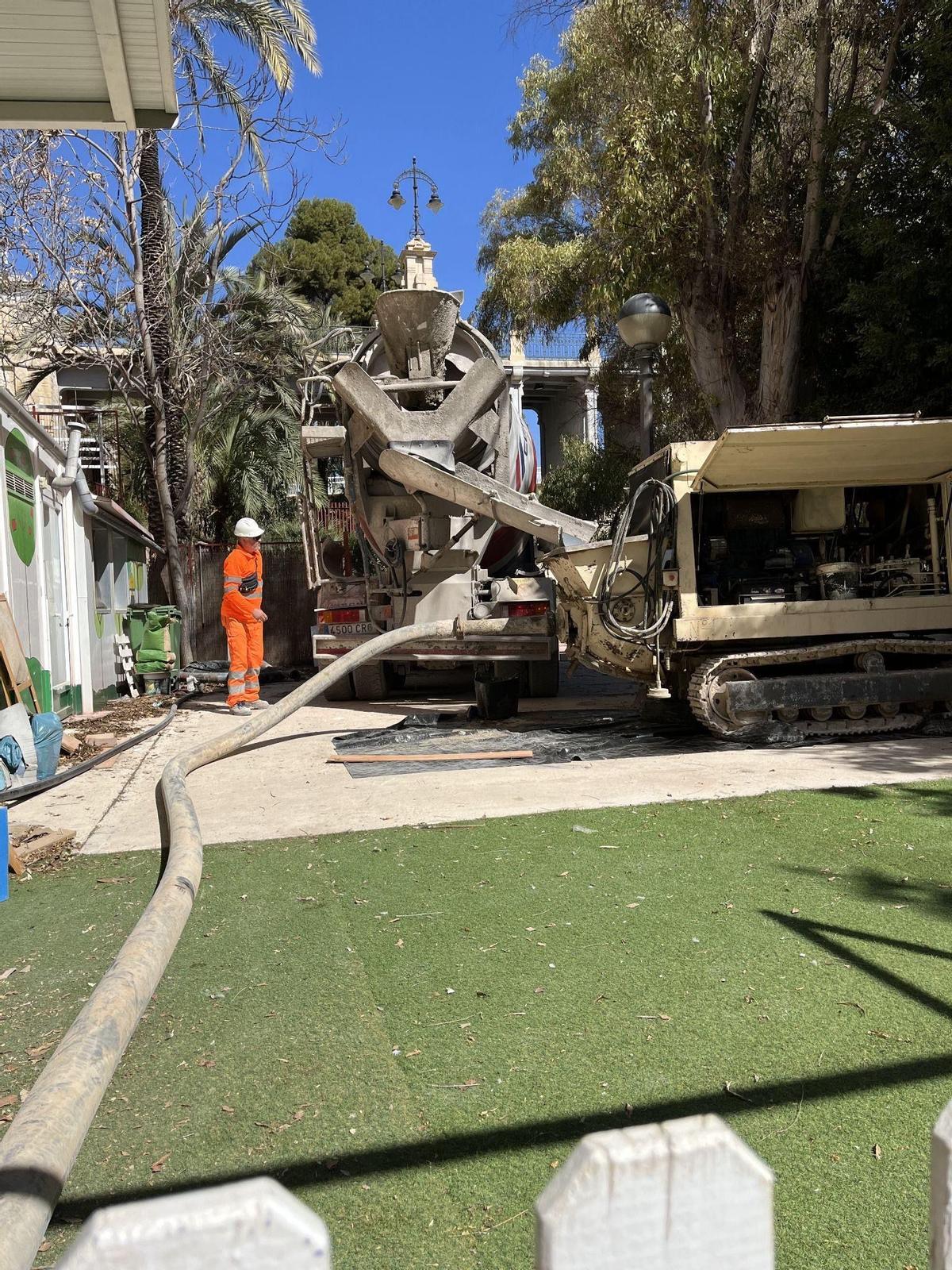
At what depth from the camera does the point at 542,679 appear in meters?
10.9

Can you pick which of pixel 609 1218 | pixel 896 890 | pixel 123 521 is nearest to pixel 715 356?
pixel 123 521

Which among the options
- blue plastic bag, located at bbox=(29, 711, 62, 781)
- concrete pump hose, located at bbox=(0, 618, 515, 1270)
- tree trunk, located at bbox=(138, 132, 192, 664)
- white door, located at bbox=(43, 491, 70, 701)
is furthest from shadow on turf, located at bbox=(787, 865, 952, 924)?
tree trunk, located at bbox=(138, 132, 192, 664)

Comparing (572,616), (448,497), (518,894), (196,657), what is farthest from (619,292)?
(518,894)

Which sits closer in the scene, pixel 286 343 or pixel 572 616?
pixel 572 616

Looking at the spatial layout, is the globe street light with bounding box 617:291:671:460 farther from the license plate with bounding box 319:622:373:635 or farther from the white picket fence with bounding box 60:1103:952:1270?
the white picket fence with bounding box 60:1103:952:1270

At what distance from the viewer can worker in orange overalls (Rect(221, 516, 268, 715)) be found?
1035 cm

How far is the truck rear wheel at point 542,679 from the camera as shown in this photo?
10820mm

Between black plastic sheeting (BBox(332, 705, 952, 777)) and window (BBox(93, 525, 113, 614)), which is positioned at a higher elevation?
window (BBox(93, 525, 113, 614))

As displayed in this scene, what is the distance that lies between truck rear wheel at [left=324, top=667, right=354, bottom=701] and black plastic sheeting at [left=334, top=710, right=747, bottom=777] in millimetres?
1961

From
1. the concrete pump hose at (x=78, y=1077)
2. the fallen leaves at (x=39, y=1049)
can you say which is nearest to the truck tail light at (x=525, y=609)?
the concrete pump hose at (x=78, y=1077)

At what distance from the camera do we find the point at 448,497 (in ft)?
29.7

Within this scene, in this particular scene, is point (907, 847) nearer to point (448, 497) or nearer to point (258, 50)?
point (448, 497)

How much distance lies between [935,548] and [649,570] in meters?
2.39

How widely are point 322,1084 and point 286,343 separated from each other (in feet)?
68.6
